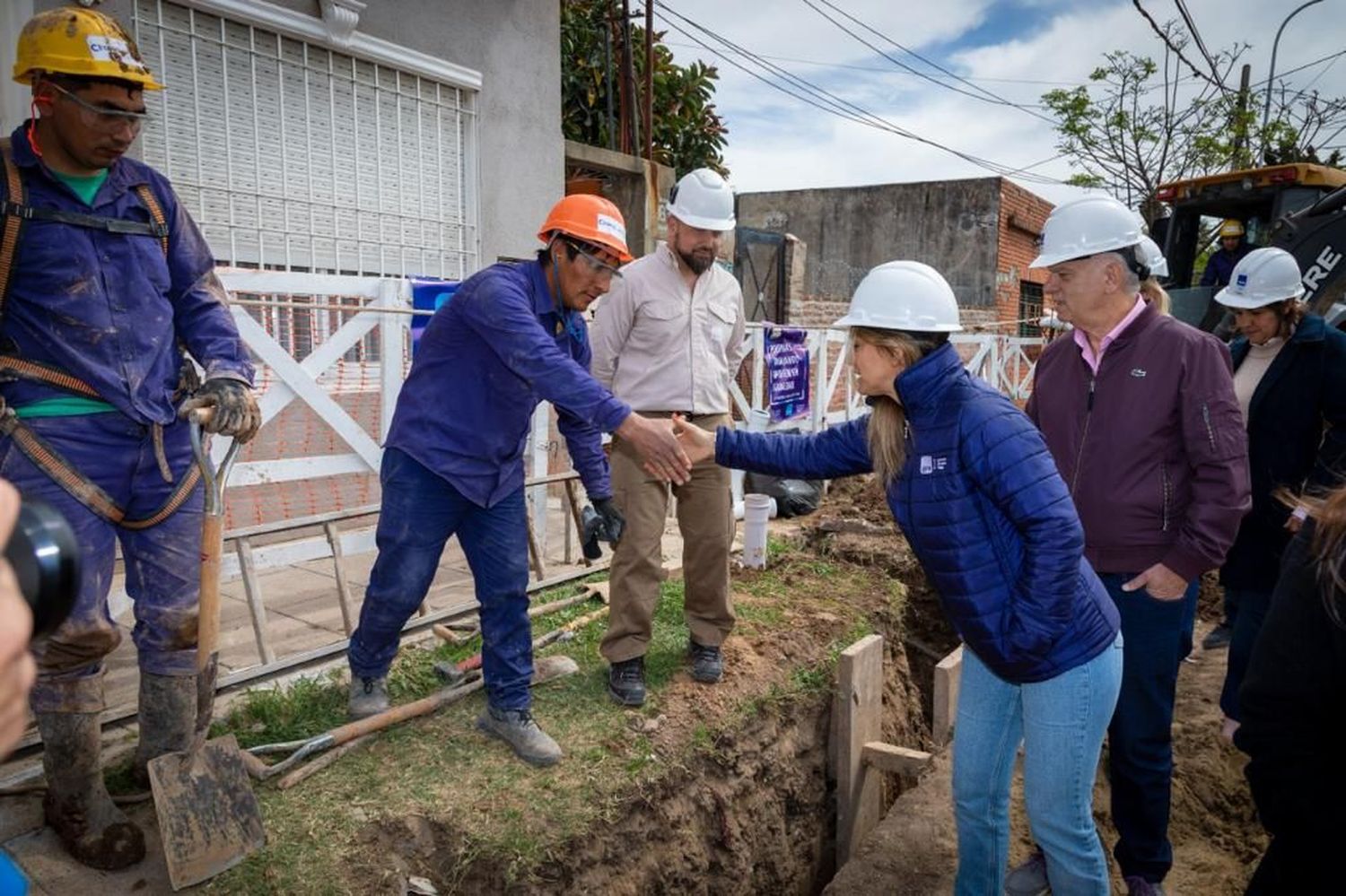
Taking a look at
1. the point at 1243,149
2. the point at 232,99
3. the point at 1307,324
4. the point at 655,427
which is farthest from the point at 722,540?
the point at 1243,149

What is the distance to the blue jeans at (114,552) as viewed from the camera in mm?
2521

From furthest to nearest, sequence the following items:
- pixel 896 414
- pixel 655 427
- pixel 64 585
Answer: pixel 655 427, pixel 896 414, pixel 64 585

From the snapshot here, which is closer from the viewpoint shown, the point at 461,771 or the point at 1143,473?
the point at 1143,473

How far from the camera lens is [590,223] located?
319 cm

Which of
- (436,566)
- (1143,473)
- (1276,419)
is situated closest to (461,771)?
(436,566)

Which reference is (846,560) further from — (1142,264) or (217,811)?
(217,811)

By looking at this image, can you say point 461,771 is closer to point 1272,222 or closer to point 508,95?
point 508,95

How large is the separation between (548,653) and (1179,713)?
338 centimetres

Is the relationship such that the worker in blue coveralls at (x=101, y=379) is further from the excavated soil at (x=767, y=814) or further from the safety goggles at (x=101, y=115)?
the excavated soil at (x=767, y=814)

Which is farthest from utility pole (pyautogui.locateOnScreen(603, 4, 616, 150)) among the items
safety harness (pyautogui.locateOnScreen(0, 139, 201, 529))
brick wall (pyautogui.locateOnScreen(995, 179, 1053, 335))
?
brick wall (pyautogui.locateOnScreen(995, 179, 1053, 335))

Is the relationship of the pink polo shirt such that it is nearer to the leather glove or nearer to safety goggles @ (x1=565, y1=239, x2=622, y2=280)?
safety goggles @ (x1=565, y1=239, x2=622, y2=280)

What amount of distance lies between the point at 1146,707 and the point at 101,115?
142 inches

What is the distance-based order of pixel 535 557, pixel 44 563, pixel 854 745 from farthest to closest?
1. pixel 535 557
2. pixel 854 745
3. pixel 44 563

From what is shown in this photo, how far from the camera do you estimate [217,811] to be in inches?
105
